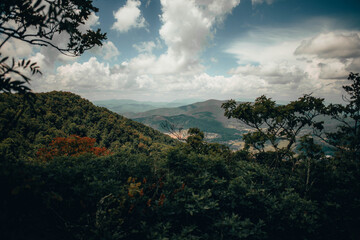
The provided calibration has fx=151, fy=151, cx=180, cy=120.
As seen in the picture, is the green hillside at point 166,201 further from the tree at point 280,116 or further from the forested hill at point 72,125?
the forested hill at point 72,125

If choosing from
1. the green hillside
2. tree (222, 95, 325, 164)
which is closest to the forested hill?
tree (222, 95, 325, 164)

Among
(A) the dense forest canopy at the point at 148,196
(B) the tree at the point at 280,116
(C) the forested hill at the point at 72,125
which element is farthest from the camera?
(C) the forested hill at the point at 72,125

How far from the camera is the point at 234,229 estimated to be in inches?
166

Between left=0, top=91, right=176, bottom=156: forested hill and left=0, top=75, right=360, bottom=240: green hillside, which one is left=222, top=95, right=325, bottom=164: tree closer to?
left=0, top=75, right=360, bottom=240: green hillside

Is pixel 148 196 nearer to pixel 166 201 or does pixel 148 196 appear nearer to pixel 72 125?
pixel 166 201

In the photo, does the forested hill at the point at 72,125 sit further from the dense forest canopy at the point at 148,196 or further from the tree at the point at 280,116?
the dense forest canopy at the point at 148,196

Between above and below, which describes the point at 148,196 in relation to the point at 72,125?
above

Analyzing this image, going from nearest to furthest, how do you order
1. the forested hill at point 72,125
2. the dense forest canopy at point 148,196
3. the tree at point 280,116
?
the dense forest canopy at point 148,196
the tree at point 280,116
the forested hill at point 72,125

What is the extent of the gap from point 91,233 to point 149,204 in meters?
1.54

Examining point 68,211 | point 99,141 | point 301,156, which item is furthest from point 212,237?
point 99,141

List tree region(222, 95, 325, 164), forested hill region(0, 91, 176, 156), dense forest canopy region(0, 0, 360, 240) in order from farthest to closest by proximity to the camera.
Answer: forested hill region(0, 91, 176, 156) → tree region(222, 95, 325, 164) → dense forest canopy region(0, 0, 360, 240)

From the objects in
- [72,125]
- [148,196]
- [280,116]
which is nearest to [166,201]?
[148,196]

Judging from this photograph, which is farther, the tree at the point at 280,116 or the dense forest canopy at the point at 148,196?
A: the tree at the point at 280,116

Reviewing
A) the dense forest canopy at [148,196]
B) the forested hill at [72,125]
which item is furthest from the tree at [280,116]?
the forested hill at [72,125]
